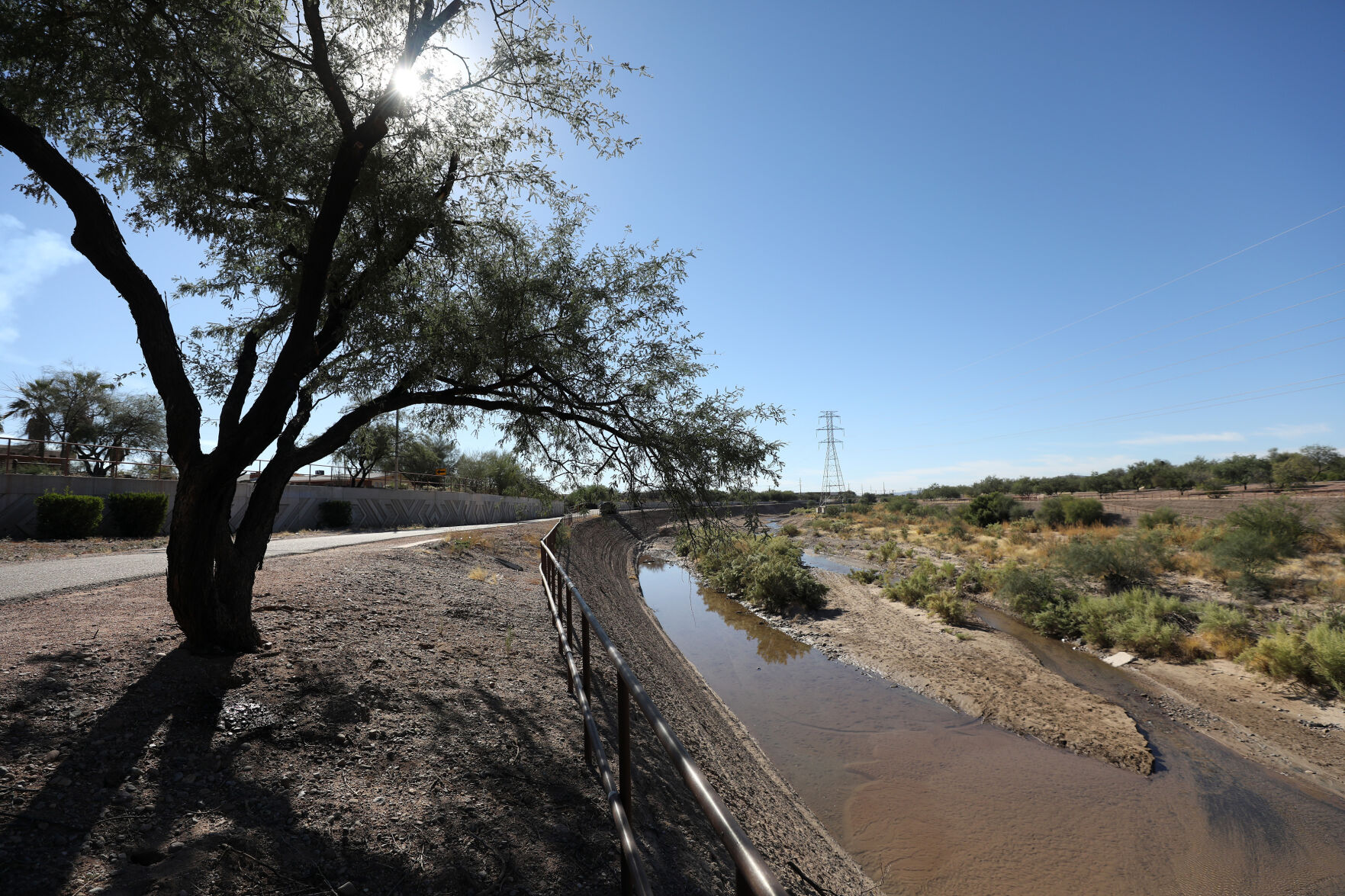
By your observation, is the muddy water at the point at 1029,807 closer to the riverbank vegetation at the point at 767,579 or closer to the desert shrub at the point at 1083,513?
the riverbank vegetation at the point at 767,579

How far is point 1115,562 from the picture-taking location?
20.0 meters

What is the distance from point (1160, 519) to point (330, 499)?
44.4 meters

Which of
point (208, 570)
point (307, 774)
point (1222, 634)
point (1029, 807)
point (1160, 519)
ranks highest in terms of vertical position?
point (208, 570)

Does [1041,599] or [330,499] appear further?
[330,499]

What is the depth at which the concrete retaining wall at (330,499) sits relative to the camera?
18.1 meters

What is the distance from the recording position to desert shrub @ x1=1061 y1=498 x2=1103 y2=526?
115 ft

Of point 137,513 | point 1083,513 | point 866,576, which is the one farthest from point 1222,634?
point 137,513

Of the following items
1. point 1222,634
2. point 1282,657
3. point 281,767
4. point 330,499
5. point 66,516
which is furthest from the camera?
point 330,499

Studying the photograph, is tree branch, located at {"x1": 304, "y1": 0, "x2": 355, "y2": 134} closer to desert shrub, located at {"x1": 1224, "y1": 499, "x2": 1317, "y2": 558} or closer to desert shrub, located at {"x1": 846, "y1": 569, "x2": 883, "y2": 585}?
desert shrub, located at {"x1": 846, "y1": 569, "x2": 883, "y2": 585}

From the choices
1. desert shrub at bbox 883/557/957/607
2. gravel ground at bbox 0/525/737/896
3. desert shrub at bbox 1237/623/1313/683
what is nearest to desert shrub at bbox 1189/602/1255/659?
desert shrub at bbox 1237/623/1313/683

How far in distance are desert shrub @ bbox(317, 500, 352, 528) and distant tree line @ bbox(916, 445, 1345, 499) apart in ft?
174

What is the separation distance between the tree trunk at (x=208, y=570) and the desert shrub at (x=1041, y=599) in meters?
19.8

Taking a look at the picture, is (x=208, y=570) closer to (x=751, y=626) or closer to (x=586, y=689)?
(x=586, y=689)

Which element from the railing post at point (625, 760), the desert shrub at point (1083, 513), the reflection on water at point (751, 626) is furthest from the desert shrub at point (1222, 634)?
the desert shrub at point (1083, 513)
